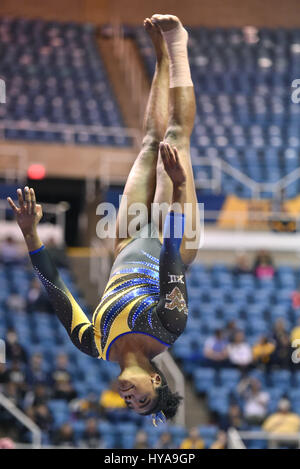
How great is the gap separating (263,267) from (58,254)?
281cm

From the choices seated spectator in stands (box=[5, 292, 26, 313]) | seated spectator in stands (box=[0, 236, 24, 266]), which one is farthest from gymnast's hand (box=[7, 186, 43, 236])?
seated spectator in stands (box=[0, 236, 24, 266])

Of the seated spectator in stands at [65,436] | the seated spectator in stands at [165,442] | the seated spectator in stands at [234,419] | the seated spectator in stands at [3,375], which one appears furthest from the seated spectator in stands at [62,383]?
the seated spectator in stands at [234,419]

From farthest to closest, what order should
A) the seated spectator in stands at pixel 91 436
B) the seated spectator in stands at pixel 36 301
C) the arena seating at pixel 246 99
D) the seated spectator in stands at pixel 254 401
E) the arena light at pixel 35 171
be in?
1. the arena seating at pixel 246 99
2. the arena light at pixel 35 171
3. the seated spectator in stands at pixel 36 301
4. the seated spectator in stands at pixel 254 401
5. the seated spectator in stands at pixel 91 436

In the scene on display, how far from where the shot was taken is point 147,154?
4.68m

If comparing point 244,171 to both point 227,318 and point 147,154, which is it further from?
Result: point 147,154

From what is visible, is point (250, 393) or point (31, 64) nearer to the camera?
point (250, 393)

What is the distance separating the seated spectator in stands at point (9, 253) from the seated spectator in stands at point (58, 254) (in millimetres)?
432

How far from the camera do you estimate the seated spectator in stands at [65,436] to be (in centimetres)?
793

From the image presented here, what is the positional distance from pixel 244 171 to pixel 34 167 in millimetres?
3253

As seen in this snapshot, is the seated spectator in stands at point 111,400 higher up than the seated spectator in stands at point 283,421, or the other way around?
the seated spectator in stands at point 111,400

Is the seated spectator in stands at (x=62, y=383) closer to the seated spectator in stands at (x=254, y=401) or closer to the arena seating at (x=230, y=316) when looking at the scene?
the arena seating at (x=230, y=316)
